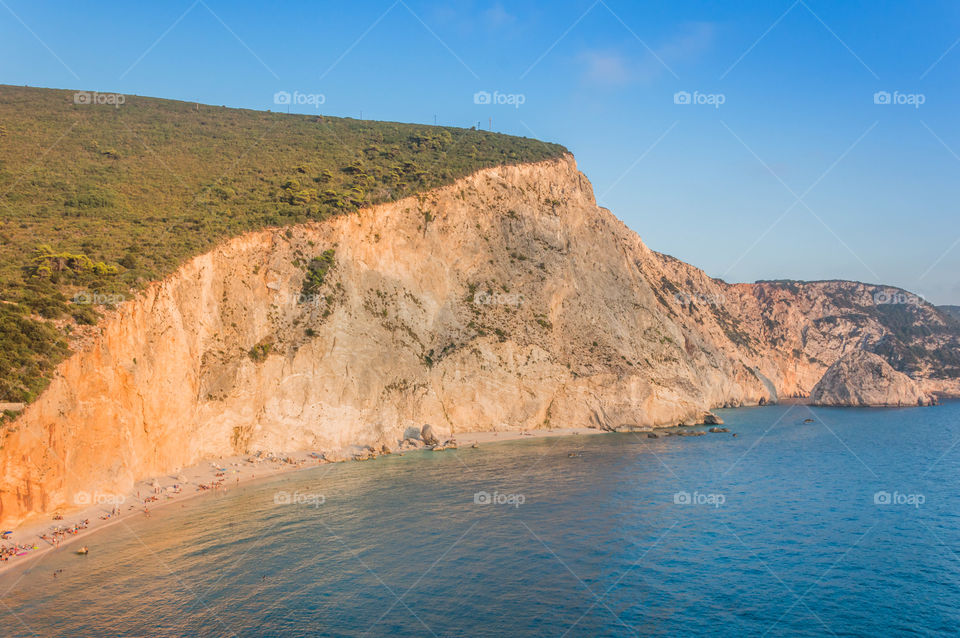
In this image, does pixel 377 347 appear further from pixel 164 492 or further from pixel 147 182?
pixel 147 182

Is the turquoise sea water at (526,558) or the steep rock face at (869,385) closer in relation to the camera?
the turquoise sea water at (526,558)

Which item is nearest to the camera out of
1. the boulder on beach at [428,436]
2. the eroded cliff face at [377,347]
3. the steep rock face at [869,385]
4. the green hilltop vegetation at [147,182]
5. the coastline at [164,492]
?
the coastline at [164,492]

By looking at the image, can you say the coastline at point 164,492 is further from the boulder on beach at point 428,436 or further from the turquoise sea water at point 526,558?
the boulder on beach at point 428,436

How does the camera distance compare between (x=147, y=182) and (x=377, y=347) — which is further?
(x=147, y=182)

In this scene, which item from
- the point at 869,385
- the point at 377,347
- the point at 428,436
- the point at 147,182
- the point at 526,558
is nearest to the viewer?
the point at 526,558

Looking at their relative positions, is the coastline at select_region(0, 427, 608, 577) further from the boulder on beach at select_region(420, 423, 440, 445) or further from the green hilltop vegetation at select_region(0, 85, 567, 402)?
the green hilltop vegetation at select_region(0, 85, 567, 402)

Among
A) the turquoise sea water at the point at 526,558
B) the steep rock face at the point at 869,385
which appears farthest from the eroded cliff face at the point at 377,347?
the steep rock face at the point at 869,385

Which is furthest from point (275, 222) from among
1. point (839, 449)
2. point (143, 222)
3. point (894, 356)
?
point (894, 356)

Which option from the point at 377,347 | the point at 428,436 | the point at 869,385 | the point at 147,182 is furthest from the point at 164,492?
the point at 869,385
